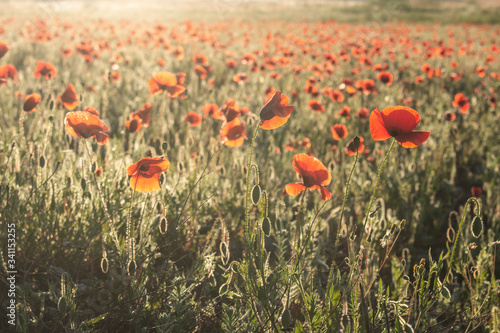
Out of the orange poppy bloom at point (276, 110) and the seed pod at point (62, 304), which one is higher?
the orange poppy bloom at point (276, 110)

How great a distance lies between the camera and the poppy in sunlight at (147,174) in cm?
141

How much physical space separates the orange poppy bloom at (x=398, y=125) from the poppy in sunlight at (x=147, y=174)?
29.1 inches

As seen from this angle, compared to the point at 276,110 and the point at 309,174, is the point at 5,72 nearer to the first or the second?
the point at 276,110

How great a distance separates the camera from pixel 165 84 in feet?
7.84

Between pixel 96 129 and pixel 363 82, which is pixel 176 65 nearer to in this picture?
pixel 363 82

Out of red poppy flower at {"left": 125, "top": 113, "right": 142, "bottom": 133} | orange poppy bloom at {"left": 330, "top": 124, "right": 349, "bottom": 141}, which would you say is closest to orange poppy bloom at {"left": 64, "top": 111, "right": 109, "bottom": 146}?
red poppy flower at {"left": 125, "top": 113, "right": 142, "bottom": 133}

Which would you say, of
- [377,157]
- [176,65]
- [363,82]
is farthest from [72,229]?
[176,65]

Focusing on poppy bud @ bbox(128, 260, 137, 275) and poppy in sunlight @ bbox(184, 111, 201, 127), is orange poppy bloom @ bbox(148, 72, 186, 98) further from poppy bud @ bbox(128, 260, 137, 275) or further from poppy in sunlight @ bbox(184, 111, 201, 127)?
poppy bud @ bbox(128, 260, 137, 275)

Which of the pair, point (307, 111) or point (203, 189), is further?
point (307, 111)

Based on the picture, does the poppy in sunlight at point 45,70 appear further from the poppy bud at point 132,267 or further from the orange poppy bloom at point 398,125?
the orange poppy bloom at point 398,125

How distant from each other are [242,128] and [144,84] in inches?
125

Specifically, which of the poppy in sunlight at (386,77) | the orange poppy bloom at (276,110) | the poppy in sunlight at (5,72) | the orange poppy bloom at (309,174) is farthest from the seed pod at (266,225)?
the poppy in sunlight at (386,77)

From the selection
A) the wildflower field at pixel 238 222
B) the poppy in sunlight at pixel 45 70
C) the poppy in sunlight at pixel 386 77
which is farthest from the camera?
the poppy in sunlight at pixel 386 77

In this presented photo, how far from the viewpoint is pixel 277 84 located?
18.0ft
